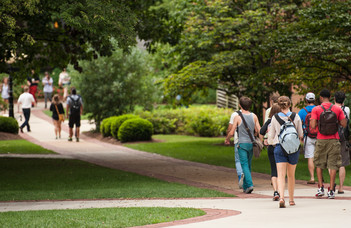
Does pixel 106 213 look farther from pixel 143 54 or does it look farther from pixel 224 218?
pixel 143 54

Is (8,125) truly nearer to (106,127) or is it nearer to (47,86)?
(106,127)

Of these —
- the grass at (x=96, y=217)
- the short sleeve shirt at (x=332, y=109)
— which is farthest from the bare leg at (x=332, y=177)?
the grass at (x=96, y=217)

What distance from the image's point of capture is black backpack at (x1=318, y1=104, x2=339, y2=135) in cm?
1059

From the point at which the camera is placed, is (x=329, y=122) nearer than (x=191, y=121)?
Yes

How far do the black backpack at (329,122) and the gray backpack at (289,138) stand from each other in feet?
4.41

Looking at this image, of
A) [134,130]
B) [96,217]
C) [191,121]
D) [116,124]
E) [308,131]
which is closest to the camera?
[96,217]

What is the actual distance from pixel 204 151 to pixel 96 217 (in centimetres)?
1258

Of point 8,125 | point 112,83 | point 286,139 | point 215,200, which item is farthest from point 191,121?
point 286,139

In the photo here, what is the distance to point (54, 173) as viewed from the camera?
15.3 meters

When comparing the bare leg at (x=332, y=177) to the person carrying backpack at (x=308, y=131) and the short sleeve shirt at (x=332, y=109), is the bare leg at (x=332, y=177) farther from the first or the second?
the person carrying backpack at (x=308, y=131)

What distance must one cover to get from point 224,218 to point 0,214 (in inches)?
131

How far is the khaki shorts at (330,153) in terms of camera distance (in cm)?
1070

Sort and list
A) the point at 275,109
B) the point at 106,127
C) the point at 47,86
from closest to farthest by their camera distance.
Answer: the point at 275,109 < the point at 106,127 < the point at 47,86

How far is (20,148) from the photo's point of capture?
21.3 meters
